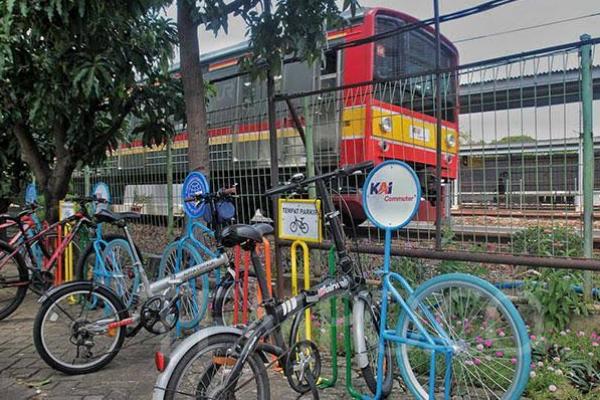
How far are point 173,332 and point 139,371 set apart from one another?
651 mm

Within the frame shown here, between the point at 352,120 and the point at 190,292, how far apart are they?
1.99 m

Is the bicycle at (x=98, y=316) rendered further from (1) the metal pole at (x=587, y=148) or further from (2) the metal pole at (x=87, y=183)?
(2) the metal pole at (x=87, y=183)

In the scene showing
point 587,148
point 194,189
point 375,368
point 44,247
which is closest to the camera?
point 375,368

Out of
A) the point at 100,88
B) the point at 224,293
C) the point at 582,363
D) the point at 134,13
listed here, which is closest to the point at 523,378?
the point at 582,363

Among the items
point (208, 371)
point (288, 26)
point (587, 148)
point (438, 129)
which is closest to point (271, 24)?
point (288, 26)

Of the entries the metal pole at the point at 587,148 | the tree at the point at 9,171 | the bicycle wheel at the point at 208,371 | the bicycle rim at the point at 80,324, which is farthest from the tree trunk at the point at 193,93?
the tree at the point at 9,171

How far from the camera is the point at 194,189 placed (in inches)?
163

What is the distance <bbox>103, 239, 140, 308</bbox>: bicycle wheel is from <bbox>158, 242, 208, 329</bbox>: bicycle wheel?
36cm

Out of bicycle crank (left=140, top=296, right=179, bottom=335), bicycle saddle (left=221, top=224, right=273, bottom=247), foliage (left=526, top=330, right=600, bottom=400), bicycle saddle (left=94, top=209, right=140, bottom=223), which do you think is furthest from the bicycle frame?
foliage (left=526, top=330, right=600, bottom=400)

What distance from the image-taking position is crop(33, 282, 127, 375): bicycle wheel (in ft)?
11.6

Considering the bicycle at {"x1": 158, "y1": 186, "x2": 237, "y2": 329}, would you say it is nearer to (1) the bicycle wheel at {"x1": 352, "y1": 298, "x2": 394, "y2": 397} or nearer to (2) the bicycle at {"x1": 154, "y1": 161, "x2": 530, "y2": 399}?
(2) the bicycle at {"x1": 154, "y1": 161, "x2": 530, "y2": 399}

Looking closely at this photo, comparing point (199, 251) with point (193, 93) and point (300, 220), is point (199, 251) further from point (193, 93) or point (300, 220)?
point (193, 93)

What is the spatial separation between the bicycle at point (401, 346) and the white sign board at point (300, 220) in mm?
368

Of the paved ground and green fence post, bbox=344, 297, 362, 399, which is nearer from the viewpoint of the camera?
green fence post, bbox=344, 297, 362, 399
